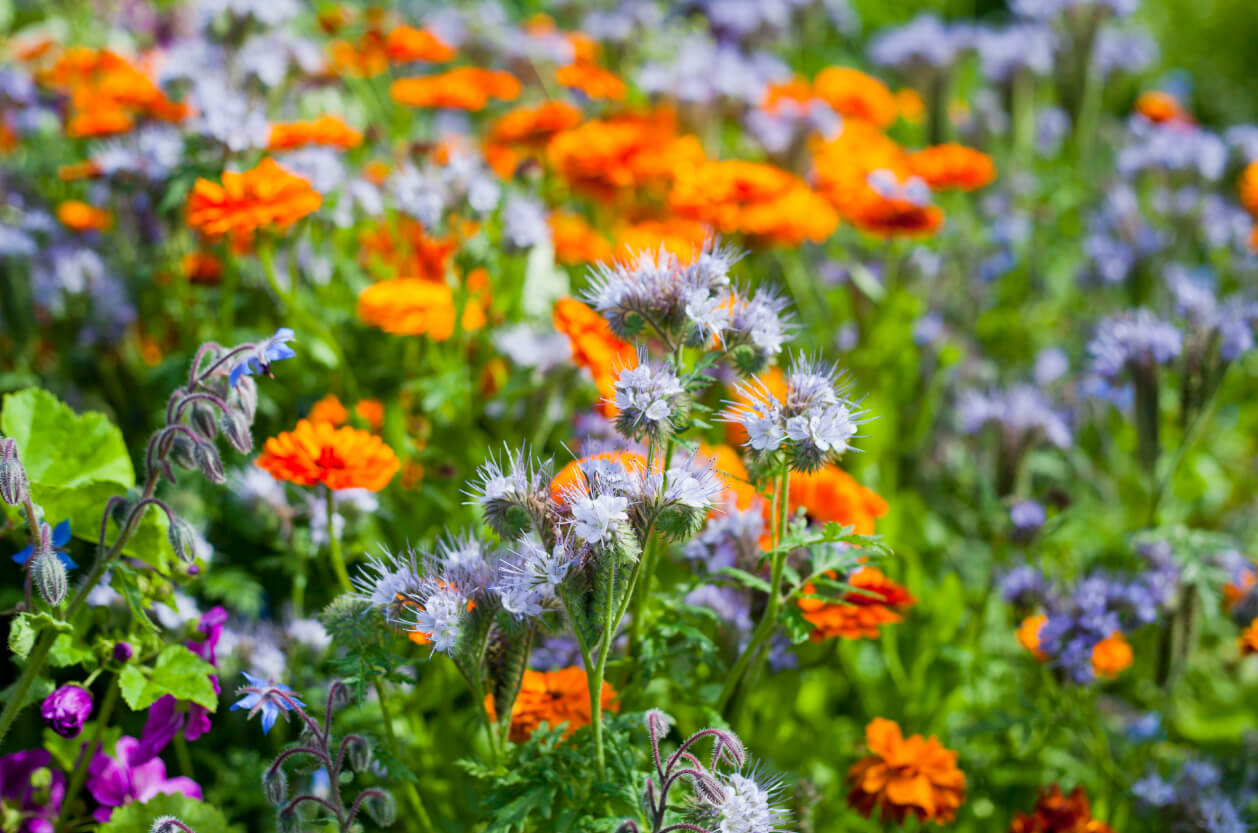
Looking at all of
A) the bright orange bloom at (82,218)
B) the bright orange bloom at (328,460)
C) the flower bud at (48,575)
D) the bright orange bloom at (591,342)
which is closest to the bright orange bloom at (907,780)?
the bright orange bloom at (591,342)

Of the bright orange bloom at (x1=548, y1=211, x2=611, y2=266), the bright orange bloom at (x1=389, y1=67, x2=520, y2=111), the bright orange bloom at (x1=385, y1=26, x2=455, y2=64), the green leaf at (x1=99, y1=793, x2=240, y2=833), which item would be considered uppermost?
the bright orange bloom at (x1=385, y1=26, x2=455, y2=64)

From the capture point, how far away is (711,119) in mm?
4152

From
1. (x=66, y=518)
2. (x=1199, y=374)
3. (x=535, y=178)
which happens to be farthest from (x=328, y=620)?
(x=1199, y=374)

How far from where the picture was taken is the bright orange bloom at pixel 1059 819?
2246mm

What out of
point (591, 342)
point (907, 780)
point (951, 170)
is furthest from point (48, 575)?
point (951, 170)

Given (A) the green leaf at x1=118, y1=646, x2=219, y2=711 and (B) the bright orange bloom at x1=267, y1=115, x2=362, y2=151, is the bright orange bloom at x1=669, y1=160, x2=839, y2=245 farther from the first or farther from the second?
(A) the green leaf at x1=118, y1=646, x2=219, y2=711

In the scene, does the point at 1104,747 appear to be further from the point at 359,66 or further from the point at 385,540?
the point at 359,66

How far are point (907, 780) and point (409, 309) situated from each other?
60.0 inches

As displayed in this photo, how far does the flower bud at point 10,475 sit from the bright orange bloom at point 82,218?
1.88m

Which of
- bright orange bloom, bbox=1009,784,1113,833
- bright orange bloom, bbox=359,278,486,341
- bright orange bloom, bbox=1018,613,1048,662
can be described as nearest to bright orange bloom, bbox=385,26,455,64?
bright orange bloom, bbox=359,278,486,341

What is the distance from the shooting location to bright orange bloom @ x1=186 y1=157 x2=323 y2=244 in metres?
2.30

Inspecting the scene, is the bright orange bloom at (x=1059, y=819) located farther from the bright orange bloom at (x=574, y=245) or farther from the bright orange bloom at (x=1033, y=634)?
the bright orange bloom at (x=574, y=245)

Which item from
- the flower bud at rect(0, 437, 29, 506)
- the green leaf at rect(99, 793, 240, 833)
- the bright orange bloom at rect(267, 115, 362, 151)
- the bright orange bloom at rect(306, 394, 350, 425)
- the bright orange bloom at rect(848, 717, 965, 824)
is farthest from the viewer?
the bright orange bloom at rect(267, 115, 362, 151)

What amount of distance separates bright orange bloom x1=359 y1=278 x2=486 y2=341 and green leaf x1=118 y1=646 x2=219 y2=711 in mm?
936
